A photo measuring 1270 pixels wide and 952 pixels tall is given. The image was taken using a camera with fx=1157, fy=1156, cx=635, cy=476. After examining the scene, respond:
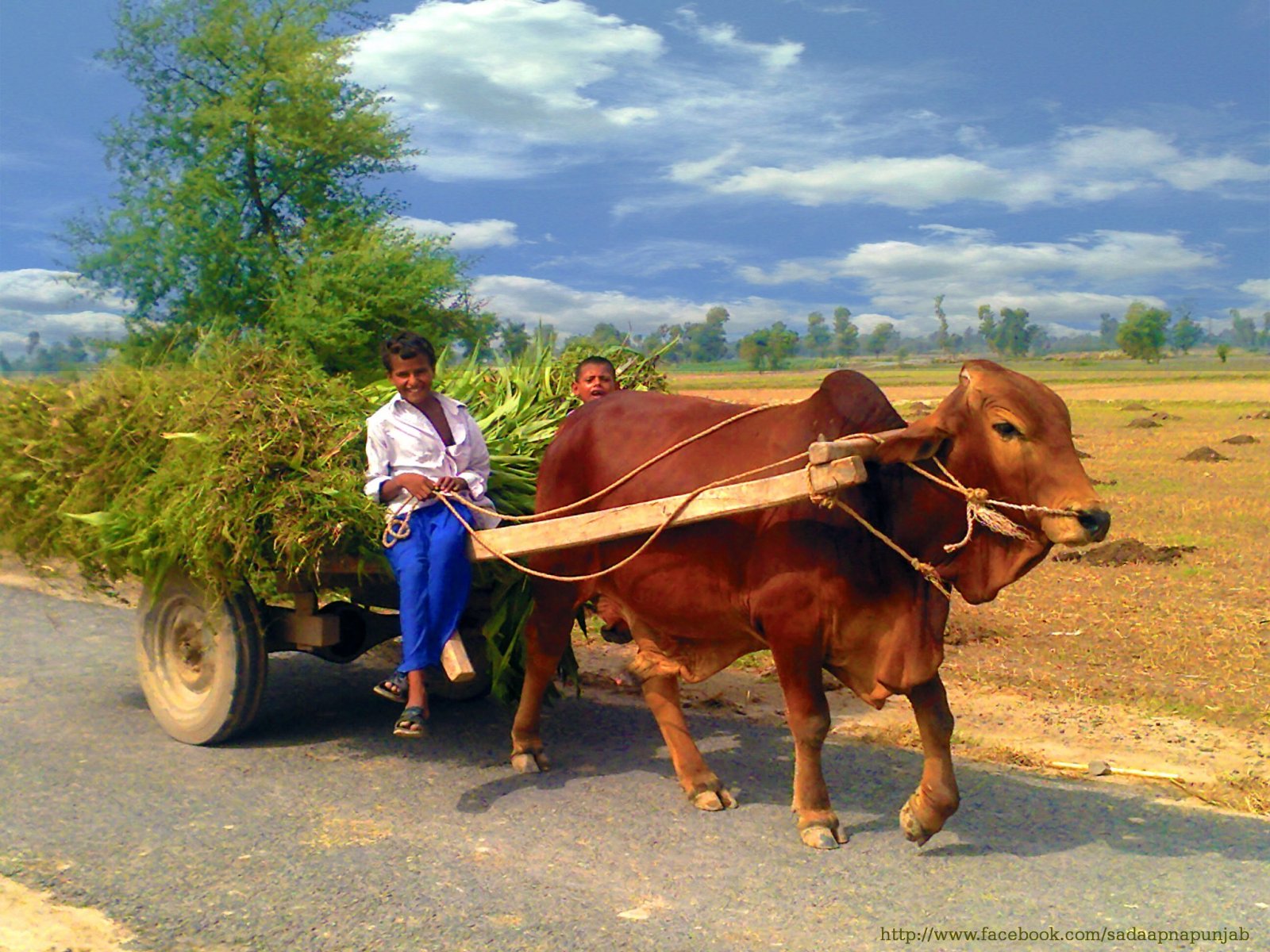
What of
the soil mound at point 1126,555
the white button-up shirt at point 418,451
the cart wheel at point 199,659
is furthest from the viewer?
the soil mound at point 1126,555

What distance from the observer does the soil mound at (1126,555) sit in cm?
1038

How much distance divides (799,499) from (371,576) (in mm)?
2204

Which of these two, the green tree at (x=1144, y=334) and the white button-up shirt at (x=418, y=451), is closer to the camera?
the white button-up shirt at (x=418, y=451)

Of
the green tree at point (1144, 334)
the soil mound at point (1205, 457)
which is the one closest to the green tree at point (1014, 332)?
the green tree at point (1144, 334)

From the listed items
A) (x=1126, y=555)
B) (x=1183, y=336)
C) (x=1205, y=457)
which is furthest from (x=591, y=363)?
(x=1183, y=336)

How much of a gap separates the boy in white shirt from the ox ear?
190 centimetres

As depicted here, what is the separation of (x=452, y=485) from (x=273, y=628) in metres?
1.30

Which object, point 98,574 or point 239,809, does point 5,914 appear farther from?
point 98,574

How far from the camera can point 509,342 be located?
23.0ft

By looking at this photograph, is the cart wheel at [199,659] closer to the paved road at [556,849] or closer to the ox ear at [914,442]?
the paved road at [556,849]

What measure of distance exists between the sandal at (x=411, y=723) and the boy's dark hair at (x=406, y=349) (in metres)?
1.53

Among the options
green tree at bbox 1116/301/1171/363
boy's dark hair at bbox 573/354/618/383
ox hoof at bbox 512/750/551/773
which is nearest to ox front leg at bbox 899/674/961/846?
ox hoof at bbox 512/750/551/773

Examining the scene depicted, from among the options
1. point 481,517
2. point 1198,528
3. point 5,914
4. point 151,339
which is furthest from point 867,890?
point 1198,528

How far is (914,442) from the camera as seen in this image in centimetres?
418
